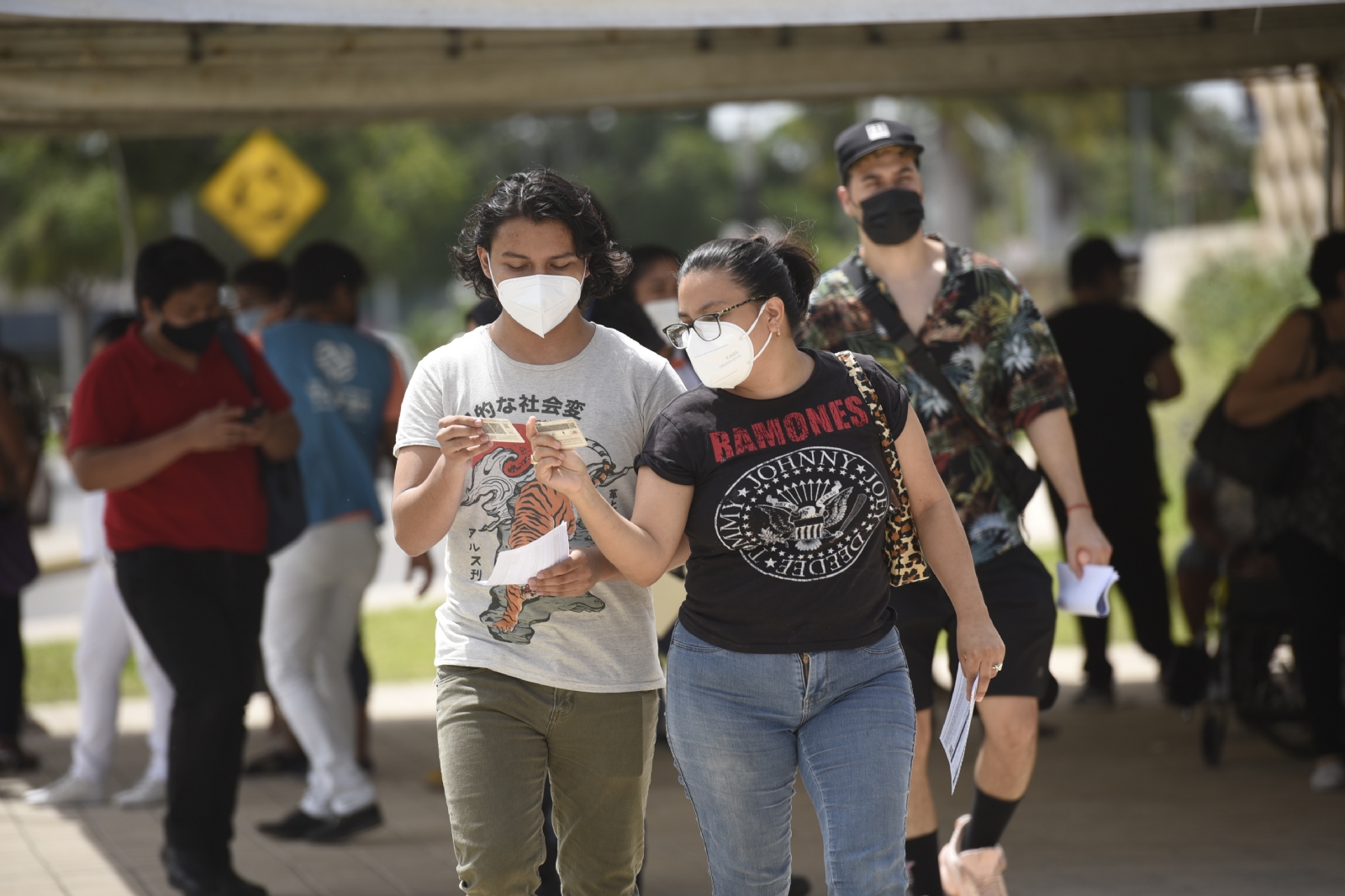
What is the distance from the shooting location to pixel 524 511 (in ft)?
11.2

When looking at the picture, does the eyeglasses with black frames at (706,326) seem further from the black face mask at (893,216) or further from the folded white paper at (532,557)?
the black face mask at (893,216)

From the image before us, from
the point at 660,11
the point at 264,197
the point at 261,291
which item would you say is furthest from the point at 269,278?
the point at 264,197

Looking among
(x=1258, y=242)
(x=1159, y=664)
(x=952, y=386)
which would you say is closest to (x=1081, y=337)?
(x=1159, y=664)

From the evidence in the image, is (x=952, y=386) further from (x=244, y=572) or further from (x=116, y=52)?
(x=116, y=52)

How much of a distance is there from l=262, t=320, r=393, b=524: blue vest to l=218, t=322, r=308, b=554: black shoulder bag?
628 millimetres

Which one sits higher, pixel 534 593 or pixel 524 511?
pixel 524 511

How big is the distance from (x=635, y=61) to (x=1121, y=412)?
3079 millimetres

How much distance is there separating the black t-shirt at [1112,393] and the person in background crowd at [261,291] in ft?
12.3

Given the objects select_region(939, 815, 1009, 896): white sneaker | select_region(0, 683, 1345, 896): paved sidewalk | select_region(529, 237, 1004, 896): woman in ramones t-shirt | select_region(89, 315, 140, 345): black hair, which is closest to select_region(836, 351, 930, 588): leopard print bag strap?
select_region(529, 237, 1004, 896): woman in ramones t-shirt

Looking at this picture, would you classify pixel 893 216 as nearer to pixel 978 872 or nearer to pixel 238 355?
pixel 978 872

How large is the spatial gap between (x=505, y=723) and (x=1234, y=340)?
18.9m

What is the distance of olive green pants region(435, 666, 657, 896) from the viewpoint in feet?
10.9

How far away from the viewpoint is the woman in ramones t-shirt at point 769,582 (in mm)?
3293

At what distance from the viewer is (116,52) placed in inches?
228
